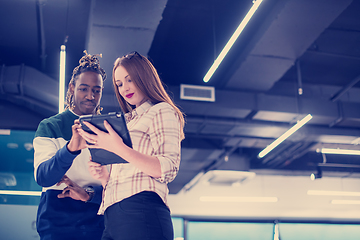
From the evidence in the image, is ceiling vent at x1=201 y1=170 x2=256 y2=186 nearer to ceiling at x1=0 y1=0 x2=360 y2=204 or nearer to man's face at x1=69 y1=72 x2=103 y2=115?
ceiling at x1=0 y1=0 x2=360 y2=204

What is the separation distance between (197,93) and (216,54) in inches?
26.8

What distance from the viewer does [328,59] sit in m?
5.95

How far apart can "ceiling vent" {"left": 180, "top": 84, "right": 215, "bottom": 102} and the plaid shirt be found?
3.95 m

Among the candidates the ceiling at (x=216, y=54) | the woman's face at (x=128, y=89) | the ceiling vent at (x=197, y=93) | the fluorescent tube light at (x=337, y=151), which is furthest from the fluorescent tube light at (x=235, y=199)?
the woman's face at (x=128, y=89)

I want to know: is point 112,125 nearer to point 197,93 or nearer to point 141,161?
point 141,161

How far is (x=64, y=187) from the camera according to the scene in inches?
56.4

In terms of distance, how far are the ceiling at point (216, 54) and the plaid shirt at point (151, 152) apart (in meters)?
2.55

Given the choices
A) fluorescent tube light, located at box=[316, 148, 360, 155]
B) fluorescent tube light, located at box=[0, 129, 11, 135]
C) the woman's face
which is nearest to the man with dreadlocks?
the woman's face

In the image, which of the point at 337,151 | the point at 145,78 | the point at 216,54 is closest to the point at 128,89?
the point at 145,78

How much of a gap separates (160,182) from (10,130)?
5.33 metres

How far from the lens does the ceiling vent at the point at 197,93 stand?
205 inches

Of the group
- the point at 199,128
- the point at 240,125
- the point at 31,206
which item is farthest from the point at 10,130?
the point at 240,125

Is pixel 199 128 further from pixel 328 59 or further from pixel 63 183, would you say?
pixel 63 183

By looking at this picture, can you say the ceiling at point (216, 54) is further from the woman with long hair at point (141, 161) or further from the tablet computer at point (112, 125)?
the tablet computer at point (112, 125)
